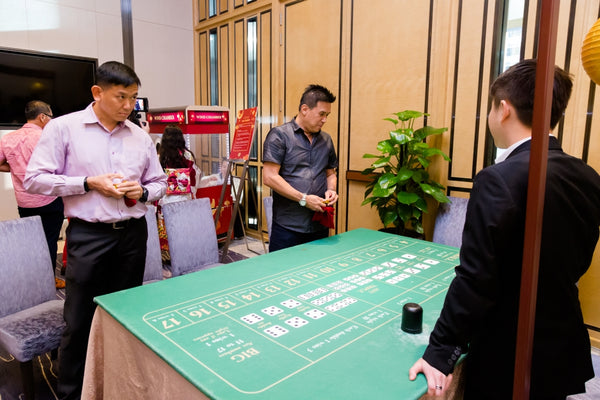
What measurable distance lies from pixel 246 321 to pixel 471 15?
2992mm

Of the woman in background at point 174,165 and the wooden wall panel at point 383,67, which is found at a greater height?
the wooden wall panel at point 383,67

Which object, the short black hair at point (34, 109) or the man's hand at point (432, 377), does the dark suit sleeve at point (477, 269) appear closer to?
the man's hand at point (432, 377)

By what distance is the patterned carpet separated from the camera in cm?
208

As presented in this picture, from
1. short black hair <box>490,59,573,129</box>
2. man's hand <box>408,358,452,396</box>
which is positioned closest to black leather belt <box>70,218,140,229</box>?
man's hand <box>408,358,452,396</box>

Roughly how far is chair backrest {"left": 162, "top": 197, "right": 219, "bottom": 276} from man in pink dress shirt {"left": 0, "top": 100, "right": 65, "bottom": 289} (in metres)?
1.22

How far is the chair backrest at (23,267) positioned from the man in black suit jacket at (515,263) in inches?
74.9

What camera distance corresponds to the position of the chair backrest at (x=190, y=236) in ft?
8.28

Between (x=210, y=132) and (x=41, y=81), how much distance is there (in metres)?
1.98

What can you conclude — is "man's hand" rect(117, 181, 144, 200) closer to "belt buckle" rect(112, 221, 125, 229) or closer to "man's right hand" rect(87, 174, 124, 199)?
"man's right hand" rect(87, 174, 124, 199)

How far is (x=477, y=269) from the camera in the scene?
3.18 ft

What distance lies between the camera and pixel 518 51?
297 cm

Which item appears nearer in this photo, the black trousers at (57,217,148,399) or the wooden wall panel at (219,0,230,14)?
the black trousers at (57,217,148,399)

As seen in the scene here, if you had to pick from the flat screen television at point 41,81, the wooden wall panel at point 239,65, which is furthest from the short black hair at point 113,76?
the wooden wall panel at point 239,65

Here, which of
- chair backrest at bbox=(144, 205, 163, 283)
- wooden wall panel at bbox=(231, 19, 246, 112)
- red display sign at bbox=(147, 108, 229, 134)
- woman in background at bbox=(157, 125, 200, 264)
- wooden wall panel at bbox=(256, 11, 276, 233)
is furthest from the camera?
wooden wall panel at bbox=(231, 19, 246, 112)
